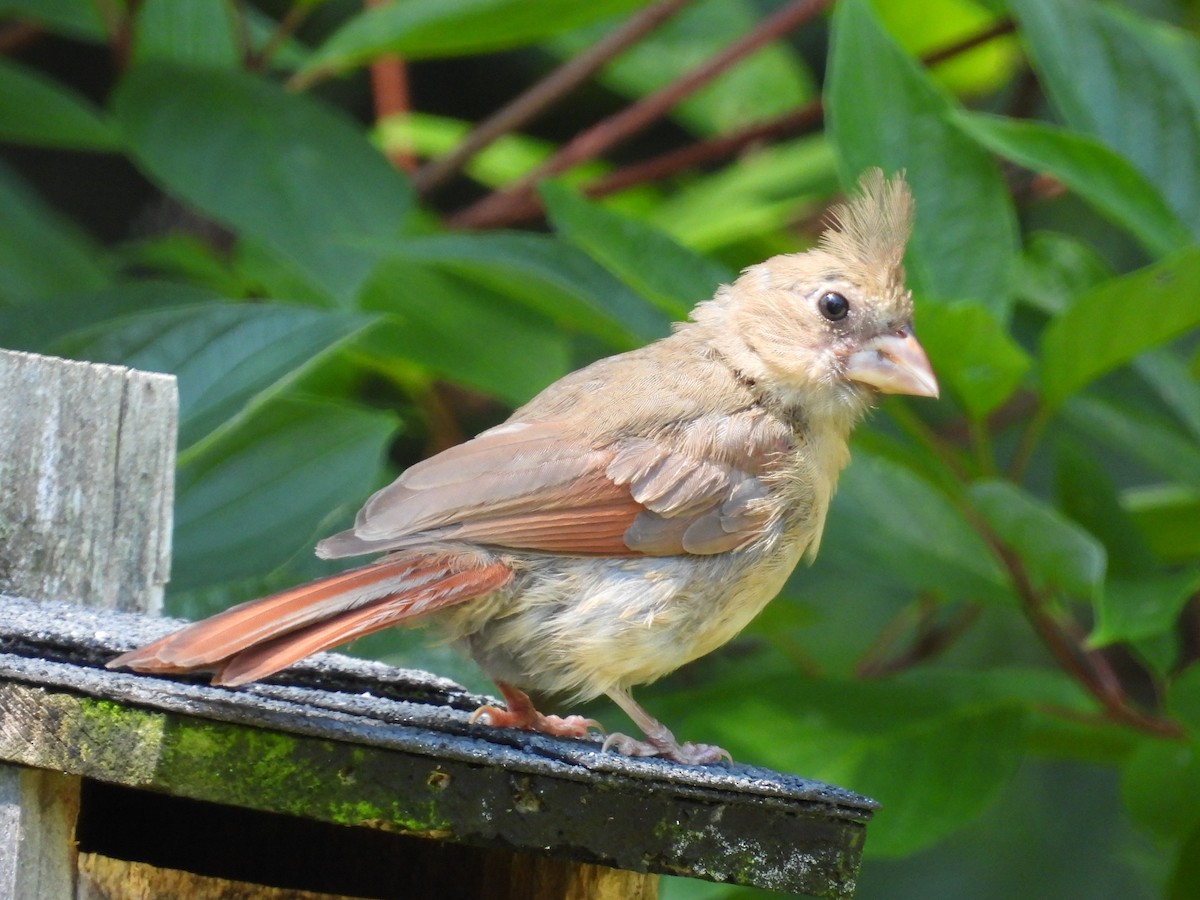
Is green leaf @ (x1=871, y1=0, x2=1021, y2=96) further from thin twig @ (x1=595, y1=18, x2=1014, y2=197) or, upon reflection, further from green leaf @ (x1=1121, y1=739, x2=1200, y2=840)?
green leaf @ (x1=1121, y1=739, x2=1200, y2=840)

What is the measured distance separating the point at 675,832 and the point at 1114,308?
136 cm

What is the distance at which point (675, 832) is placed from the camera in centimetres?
182

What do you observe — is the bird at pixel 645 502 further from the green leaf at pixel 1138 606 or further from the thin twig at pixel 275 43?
the thin twig at pixel 275 43

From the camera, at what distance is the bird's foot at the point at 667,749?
2.10 meters

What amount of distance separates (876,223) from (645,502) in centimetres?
76

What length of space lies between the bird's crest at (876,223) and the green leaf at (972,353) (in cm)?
16

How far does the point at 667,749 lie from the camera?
87.0 inches

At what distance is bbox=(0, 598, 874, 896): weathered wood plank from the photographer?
1.61m

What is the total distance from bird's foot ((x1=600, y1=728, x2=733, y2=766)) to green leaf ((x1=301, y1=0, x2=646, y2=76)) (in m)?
1.58

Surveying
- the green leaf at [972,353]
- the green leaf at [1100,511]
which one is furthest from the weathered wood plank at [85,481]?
the green leaf at [1100,511]

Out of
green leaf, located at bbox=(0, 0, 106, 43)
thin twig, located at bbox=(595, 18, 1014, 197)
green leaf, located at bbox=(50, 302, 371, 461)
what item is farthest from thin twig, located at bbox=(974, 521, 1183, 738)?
green leaf, located at bbox=(0, 0, 106, 43)

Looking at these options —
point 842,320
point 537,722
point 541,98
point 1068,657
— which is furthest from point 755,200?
point 537,722

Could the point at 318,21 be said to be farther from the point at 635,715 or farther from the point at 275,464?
the point at 635,715

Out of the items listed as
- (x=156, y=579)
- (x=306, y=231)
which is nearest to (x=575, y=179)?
(x=306, y=231)
